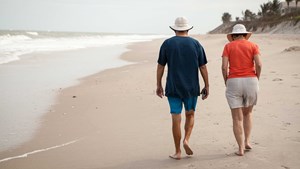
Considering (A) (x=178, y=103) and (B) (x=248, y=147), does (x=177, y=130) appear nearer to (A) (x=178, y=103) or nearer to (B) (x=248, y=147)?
(A) (x=178, y=103)

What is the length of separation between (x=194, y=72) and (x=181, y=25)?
0.60 metres

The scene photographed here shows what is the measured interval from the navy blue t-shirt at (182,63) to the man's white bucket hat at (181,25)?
4.6 inches

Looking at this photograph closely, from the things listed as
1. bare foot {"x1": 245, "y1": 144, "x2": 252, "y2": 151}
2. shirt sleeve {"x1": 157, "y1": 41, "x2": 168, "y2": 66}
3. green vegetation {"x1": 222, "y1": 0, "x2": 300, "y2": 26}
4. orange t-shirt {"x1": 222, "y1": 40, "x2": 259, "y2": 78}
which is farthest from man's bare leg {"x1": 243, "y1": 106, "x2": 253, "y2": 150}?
green vegetation {"x1": 222, "y1": 0, "x2": 300, "y2": 26}

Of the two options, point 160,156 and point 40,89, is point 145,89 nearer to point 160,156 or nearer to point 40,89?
point 40,89

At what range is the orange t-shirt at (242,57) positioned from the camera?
4.04 metres

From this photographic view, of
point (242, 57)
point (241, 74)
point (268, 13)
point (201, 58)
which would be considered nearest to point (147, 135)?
point (201, 58)

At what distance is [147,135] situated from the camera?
16.7 feet

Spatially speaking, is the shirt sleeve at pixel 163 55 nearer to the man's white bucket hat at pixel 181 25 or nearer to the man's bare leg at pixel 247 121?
the man's white bucket hat at pixel 181 25

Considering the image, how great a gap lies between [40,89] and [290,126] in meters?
7.08

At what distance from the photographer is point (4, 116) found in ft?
21.4

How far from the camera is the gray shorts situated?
13.3ft

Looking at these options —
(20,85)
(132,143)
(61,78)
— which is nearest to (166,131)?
(132,143)

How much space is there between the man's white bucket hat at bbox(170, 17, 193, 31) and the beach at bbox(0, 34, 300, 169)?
63.4 inches

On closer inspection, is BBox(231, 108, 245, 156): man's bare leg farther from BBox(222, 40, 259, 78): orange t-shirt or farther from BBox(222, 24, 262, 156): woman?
BBox(222, 40, 259, 78): orange t-shirt
